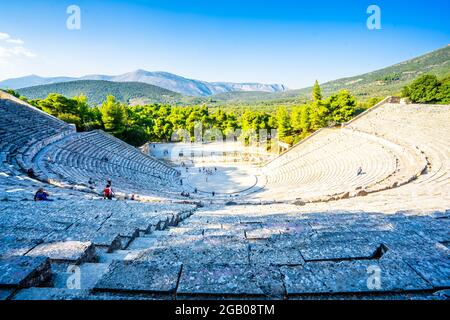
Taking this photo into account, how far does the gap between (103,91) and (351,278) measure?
6545 inches

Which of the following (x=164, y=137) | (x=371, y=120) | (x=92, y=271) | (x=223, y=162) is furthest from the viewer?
(x=164, y=137)

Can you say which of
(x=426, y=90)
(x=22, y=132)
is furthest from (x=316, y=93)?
(x=22, y=132)

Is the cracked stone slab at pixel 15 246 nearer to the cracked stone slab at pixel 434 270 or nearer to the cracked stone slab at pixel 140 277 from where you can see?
the cracked stone slab at pixel 140 277

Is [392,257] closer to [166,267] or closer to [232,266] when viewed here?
[232,266]

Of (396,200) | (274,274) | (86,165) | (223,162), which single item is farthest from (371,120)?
(274,274)

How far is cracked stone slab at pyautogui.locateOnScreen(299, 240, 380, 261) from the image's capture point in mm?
3025

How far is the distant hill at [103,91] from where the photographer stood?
118m

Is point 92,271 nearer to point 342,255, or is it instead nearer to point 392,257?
point 342,255

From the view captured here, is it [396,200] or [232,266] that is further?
[396,200]

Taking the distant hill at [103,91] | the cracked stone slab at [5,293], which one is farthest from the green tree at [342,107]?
the distant hill at [103,91]

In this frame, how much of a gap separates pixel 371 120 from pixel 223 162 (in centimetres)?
2092
